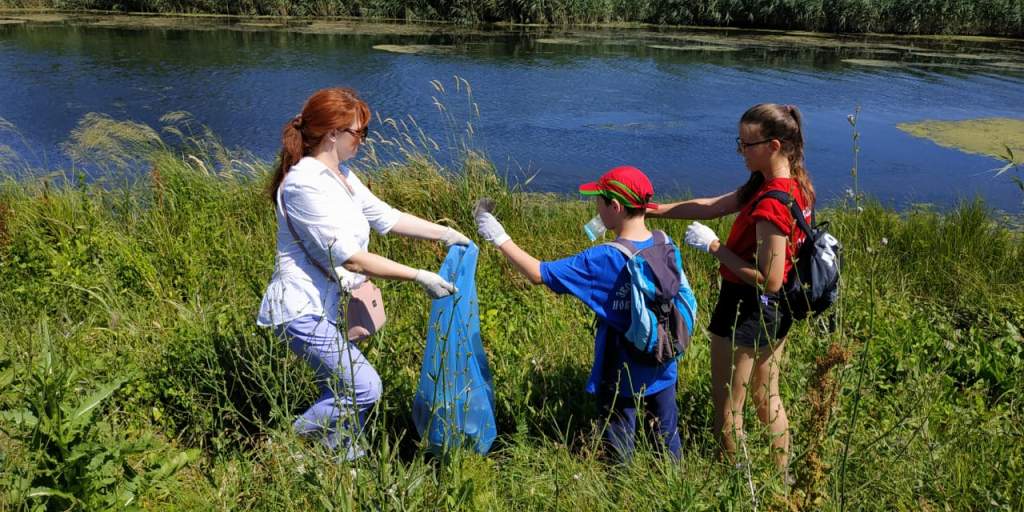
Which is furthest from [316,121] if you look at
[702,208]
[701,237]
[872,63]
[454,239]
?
[872,63]

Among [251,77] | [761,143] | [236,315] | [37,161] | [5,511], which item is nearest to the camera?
[5,511]

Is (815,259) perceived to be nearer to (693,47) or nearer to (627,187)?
(627,187)

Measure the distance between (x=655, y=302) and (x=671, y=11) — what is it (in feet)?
91.6

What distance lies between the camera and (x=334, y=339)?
2.60 meters

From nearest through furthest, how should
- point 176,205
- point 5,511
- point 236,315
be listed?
point 5,511, point 236,315, point 176,205

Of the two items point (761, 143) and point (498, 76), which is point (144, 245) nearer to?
point (761, 143)

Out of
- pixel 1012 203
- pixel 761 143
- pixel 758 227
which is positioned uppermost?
pixel 761 143

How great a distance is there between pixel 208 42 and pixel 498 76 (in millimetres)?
8109

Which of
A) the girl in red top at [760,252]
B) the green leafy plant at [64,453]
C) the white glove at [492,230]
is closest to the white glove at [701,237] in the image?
the girl in red top at [760,252]

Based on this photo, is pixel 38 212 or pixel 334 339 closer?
pixel 334 339

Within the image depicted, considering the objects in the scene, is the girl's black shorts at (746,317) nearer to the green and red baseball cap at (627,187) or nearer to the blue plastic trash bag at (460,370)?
the green and red baseball cap at (627,187)

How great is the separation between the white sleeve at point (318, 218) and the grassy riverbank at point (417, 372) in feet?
1.32

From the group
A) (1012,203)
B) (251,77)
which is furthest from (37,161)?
(1012,203)

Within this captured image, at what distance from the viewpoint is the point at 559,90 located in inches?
559
